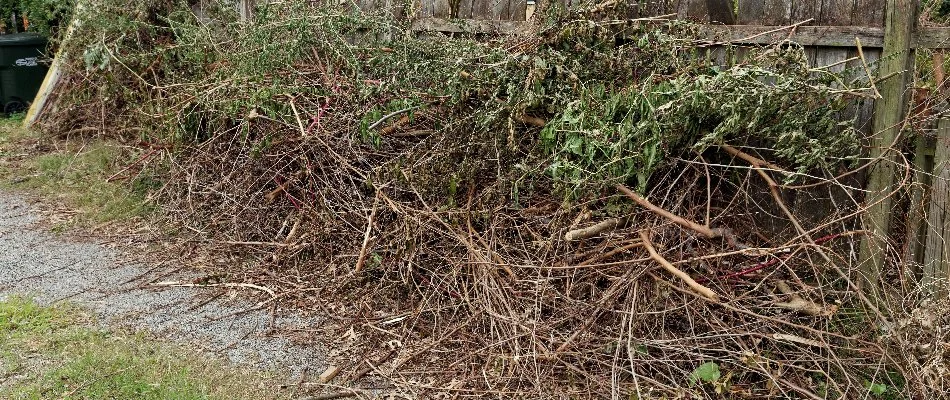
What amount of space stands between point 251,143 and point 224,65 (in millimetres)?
1027

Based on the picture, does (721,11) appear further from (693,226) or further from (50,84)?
(50,84)

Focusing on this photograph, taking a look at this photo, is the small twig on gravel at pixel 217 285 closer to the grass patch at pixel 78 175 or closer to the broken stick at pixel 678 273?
the grass patch at pixel 78 175

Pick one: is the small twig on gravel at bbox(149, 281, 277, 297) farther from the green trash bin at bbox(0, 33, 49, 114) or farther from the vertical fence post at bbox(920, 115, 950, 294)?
the green trash bin at bbox(0, 33, 49, 114)

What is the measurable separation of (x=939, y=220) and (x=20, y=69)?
1126 cm

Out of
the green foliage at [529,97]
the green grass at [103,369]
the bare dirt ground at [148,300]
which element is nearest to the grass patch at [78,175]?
the bare dirt ground at [148,300]

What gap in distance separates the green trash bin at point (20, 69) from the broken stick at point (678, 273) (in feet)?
31.5

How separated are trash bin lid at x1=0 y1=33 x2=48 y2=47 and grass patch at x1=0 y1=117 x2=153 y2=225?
1574 millimetres

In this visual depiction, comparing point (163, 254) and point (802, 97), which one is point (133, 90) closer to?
point (163, 254)

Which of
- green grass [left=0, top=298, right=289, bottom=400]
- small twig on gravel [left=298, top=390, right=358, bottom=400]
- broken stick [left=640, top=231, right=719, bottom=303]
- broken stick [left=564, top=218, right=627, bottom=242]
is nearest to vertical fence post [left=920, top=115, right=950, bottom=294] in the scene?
broken stick [left=640, top=231, right=719, bottom=303]

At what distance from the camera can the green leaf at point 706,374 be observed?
151 inches

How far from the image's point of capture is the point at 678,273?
158 inches

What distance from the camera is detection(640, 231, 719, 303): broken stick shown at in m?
3.92

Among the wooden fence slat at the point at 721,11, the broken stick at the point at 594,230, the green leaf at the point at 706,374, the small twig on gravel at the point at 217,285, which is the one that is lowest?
the small twig on gravel at the point at 217,285

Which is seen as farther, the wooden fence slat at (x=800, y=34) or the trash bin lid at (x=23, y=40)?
the trash bin lid at (x=23, y=40)
